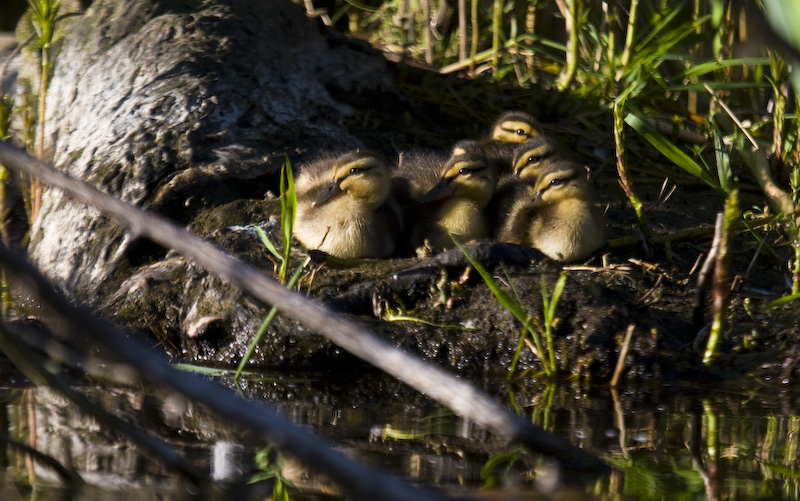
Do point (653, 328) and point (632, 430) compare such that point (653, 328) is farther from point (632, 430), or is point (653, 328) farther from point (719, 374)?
point (632, 430)

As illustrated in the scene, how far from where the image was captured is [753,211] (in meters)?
4.84

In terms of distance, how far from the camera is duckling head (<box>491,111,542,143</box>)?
492cm

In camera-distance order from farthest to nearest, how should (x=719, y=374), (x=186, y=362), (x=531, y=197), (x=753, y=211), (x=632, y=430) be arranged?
(x=753, y=211) → (x=531, y=197) → (x=186, y=362) → (x=719, y=374) → (x=632, y=430)

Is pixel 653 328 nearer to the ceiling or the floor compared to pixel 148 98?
nearer to the floor

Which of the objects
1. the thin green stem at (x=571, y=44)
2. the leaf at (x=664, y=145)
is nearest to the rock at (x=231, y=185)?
the leaf at (x=664, y=145)

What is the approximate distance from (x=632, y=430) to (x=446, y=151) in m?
3.01

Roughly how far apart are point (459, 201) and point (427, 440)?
173cm

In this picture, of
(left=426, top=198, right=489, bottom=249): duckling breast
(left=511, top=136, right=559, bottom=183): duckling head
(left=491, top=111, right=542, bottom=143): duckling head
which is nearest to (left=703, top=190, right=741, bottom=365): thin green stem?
(left=426, top=198, right=489, bottom=249): duckling breast

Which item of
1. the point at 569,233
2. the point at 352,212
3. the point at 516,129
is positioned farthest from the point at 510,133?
the point at 352,212

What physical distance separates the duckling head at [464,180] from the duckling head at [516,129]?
901 mm

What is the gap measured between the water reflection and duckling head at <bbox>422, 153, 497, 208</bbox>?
1077 millimetres

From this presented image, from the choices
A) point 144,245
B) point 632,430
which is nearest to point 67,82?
point 144,245

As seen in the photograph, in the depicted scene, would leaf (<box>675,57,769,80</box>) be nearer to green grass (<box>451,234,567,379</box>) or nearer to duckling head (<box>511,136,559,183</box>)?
duckling head (<box>511,136,559,183</box>)

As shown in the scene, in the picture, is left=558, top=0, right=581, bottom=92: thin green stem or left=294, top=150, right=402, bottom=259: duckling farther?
left=558, top=0, right=581, bottom=92: thin green stem
